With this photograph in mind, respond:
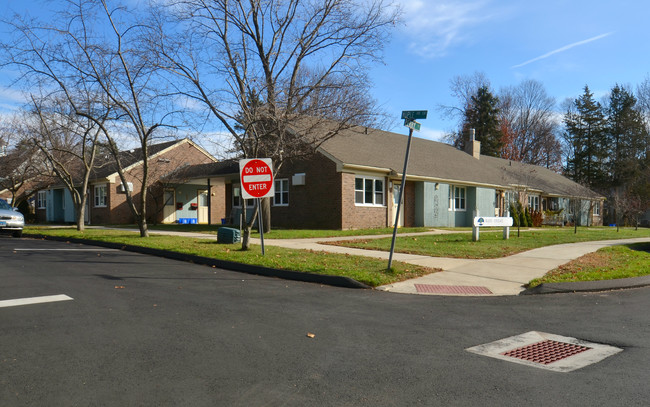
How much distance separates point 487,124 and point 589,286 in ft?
161

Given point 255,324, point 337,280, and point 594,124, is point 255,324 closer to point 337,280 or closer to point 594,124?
point 337,280

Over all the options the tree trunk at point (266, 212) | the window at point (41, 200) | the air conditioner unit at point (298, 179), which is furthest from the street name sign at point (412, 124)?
the window at point (41, 200)

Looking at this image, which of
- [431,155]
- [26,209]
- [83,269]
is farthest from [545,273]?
[26,209]

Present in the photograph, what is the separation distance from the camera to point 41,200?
39.1 m

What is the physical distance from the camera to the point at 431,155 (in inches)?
1190

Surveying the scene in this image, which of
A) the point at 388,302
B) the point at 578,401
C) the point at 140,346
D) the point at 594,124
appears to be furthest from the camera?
the point at 594,124

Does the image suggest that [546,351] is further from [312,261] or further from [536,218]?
[536,218]

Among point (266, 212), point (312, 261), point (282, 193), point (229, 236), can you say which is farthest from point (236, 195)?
point (312, 261)

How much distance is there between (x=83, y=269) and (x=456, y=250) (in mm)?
9688

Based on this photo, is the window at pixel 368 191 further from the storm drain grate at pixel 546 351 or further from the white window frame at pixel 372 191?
the storm drain grate at pixel 546 351

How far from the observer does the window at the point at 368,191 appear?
22828 millimetres

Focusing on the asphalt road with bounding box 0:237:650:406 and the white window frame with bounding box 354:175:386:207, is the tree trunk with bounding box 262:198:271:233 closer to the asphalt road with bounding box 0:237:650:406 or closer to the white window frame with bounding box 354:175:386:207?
the white window frame with bounding box 354:175:386:207

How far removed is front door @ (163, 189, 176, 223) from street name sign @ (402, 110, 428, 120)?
1058 inches

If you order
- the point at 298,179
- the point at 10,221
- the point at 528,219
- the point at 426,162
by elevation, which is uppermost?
the point at 426,162
